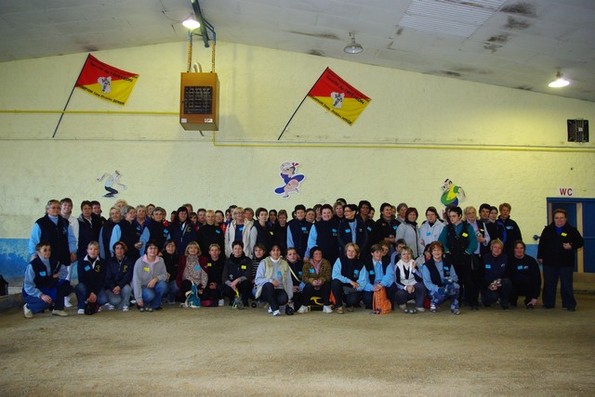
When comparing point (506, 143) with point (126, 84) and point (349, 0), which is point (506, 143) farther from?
point (126, 84)

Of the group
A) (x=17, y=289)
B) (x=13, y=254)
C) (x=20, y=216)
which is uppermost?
(x=20, y=216)

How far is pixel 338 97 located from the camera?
801 cm

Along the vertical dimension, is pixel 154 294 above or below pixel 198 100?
below

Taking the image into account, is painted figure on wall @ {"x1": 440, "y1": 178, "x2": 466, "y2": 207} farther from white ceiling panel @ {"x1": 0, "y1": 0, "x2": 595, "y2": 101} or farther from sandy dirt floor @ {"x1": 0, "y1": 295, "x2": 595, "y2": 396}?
sandy dirt floor @ {"x1": 0, "y1": 295, "x2": 595, "y2": 396}

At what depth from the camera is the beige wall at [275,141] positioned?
25.5 feet

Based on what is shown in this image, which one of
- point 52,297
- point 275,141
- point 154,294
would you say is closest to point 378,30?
point 275,141

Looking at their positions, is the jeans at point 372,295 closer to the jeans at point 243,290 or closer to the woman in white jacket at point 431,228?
the woman in white jacket at point 431,228

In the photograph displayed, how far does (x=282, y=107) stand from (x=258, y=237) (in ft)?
9.98

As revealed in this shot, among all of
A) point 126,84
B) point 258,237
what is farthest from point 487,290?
point 126,84

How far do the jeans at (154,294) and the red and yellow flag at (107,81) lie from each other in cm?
413

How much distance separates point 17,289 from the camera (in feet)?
22.7

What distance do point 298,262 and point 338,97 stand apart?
3.55 meters

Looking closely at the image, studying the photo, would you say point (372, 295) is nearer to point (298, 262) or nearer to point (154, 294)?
point (298, 262)

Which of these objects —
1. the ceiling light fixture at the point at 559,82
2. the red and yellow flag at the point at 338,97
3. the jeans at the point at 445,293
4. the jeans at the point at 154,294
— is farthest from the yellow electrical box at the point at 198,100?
the ceiling light fixture at the point at 559,82
